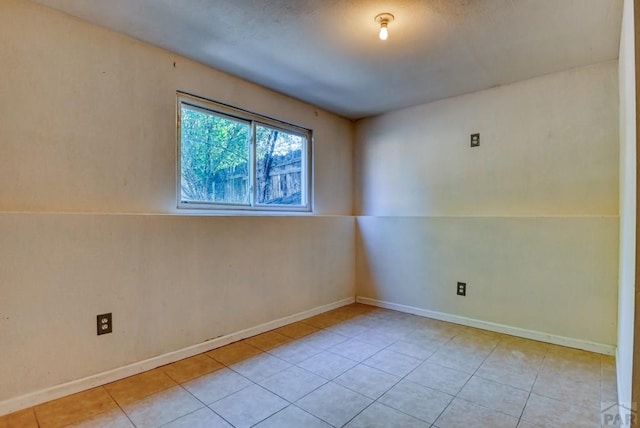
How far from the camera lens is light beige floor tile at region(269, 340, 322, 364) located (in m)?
2.42

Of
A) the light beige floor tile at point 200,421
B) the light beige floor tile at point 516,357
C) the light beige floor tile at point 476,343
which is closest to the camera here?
the light beige floor tile at point 200,421

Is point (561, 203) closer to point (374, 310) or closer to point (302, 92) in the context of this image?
point (374, 310)

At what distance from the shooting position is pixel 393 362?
236 cm

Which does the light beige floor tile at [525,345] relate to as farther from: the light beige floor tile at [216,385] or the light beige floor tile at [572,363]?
the light beige floor tile at [216,385]

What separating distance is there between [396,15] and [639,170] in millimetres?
1516

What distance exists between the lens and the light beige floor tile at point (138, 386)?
1.91 m

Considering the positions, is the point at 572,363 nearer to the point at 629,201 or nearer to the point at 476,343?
the point at 476,343

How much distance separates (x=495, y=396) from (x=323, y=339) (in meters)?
1.31

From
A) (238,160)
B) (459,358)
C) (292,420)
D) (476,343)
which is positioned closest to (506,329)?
(476,343)

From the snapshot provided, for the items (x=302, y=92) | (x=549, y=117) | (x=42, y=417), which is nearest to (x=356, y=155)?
(x=302, y=92)

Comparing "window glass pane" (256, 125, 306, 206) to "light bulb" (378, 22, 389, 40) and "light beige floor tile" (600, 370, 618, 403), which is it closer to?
"light bulb" (378, 22, 389, 40)

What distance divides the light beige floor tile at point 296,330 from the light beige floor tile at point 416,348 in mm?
734

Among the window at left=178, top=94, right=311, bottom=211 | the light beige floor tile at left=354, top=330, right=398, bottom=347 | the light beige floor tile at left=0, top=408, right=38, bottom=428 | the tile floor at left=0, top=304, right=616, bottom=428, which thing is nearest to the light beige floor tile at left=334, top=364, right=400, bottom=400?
Answer: the tile floor at left=0, top=304, right=616, bottom=428

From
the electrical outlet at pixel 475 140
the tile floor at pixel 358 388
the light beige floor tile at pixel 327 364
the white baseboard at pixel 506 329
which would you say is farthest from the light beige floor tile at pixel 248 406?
the electrical outlet at pixel 475 140
